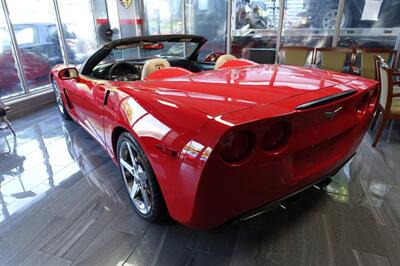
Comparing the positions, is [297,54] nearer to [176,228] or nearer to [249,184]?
[176,228]

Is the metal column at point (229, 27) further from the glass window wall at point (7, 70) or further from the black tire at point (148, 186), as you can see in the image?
the black tire at point (148, 186)

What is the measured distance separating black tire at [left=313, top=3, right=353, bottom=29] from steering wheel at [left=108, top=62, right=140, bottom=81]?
4618 millimetres

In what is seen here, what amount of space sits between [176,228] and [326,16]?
5549mm

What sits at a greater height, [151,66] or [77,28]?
[77,28]

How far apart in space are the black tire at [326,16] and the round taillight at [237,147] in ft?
18.1

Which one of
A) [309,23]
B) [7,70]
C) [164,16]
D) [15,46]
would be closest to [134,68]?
[15,46]

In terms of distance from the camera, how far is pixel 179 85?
1481 millimetres

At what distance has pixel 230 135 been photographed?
1.00 metres

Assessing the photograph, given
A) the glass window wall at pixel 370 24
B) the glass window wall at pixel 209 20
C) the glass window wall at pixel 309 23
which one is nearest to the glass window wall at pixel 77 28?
the glass window wall at pixel 209 20

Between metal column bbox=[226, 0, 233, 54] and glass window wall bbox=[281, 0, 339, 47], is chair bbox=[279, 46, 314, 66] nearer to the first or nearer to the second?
glass window wall bbox=[281, 0, 339, 47]

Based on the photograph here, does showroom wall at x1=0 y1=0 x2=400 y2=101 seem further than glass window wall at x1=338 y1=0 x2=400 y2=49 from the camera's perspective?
No

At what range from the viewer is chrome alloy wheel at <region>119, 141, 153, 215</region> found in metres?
1.51

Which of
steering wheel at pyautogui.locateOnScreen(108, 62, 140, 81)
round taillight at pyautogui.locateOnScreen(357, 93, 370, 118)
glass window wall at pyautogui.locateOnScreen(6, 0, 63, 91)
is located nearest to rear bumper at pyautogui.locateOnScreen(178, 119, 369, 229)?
round taillight at pyautogui.locateOnScreen(357, 93, 370, 118)

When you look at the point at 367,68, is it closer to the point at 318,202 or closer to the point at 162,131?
the point at 318,202
